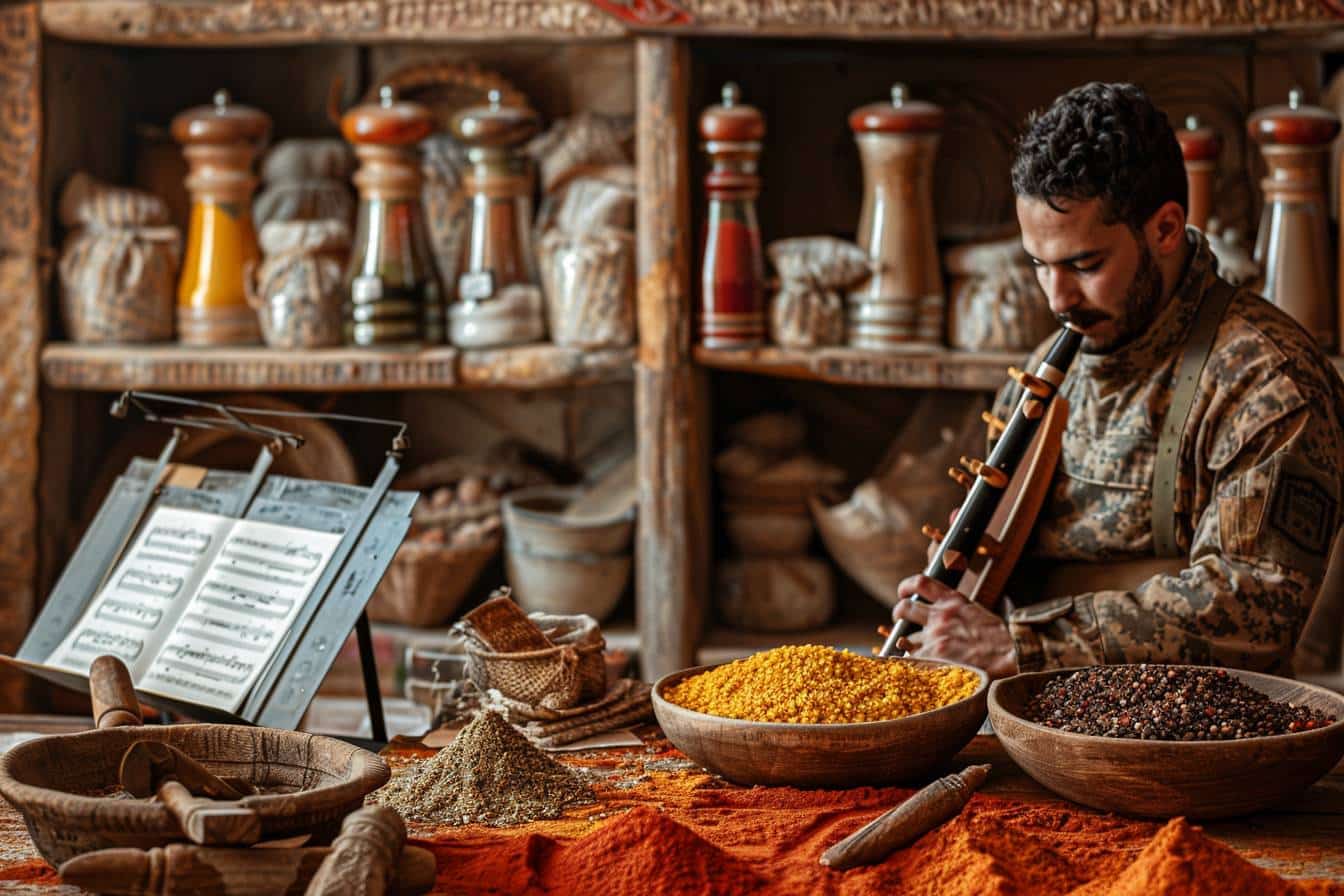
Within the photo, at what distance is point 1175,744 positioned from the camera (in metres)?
1.50

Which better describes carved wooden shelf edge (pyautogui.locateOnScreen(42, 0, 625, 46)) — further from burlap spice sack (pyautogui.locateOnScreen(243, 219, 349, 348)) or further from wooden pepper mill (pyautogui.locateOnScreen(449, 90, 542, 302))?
burlap spice sack (pyautogui.locateOnScreen(243, 219, 349, 348))

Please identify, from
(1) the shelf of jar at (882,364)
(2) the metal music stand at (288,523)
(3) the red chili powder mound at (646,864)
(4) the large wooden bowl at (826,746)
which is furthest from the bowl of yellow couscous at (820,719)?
(1) the shelf of jar at (882,364)

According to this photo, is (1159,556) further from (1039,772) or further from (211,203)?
(211,203)

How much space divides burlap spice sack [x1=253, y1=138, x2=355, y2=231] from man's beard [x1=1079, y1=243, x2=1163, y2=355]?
1.97m

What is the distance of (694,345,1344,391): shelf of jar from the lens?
310 cm

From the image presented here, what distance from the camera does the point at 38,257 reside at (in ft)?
11.0

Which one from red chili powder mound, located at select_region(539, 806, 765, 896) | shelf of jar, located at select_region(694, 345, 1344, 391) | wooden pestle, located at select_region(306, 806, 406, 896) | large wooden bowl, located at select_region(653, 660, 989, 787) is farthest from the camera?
shelf of jar, located at select_region(694, 345, 1344, 391)

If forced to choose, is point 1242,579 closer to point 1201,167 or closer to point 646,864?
point 646,864

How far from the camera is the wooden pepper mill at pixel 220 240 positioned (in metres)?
3.40

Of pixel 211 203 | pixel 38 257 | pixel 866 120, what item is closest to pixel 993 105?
pixel 866 120

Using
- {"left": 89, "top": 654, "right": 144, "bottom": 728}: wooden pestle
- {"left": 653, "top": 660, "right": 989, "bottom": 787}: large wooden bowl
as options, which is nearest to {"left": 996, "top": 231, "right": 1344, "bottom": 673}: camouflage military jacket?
{"left": 653, "top": 660, "right": 989, "bottom": 787}: large wooden bowl

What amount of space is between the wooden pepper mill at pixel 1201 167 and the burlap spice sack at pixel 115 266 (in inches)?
85.1

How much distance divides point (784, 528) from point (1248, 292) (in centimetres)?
143

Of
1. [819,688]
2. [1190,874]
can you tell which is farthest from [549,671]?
[1190,874]
